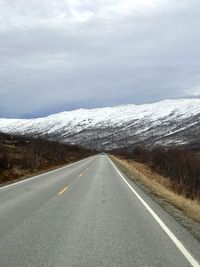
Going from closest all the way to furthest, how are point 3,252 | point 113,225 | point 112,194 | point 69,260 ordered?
point 69,260 → point 3,252 → point 113,225 → point 112,194

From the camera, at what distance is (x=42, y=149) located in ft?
210

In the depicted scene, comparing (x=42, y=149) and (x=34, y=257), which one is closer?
(x=34, y=257)

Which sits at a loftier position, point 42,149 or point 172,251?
point 42,149

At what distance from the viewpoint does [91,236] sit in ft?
30.5

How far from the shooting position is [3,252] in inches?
304

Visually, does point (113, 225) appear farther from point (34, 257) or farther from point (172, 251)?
point (34, 257)

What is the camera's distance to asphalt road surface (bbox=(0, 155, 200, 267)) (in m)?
7.28

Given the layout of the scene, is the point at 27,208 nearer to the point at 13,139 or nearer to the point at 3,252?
the point at 3,252

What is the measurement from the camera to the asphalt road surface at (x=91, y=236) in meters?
7.28

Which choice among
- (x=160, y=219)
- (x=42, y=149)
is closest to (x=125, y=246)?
(x=160, y=219)

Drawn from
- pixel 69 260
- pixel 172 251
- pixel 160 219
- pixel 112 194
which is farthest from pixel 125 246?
pixel 112 194

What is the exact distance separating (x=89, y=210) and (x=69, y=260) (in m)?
6.31

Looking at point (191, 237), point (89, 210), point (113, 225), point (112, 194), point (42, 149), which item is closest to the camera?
point (191, 237)

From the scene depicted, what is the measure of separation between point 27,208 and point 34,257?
21.3ft
